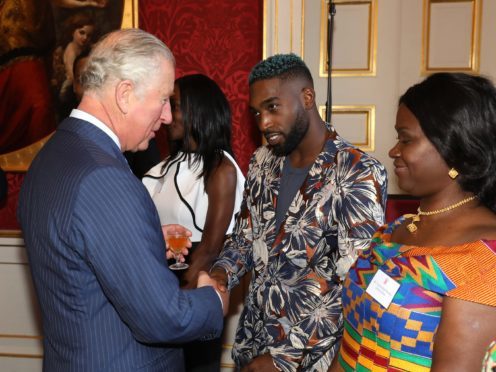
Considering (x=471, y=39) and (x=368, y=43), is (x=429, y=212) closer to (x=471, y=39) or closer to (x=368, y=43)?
(x=368, y=43)

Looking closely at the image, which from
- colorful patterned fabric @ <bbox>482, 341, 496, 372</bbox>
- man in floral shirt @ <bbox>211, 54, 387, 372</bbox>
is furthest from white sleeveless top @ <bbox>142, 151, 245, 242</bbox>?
colorful patterned fabric @ <bbox>482, 341, 496, 372</bbox>

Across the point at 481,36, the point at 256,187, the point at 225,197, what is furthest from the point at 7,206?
the point at 481,36

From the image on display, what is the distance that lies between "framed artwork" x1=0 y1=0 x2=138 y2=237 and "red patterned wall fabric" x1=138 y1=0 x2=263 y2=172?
0.29 meters

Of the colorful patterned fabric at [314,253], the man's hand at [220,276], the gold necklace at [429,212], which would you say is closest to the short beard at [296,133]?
the colorful patterned fabric at [314,253]

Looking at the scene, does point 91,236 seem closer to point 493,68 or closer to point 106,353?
point 106,353

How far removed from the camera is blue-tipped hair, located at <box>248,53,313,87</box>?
7.23ft

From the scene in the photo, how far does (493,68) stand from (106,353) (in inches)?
131

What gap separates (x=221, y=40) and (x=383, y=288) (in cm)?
291

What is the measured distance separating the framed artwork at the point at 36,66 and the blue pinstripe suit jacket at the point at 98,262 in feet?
9.15

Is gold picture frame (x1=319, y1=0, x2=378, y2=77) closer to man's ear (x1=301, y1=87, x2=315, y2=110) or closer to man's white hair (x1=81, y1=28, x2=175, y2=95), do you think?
man's ear (x1=301, y1=87, x2=315, y2=110)

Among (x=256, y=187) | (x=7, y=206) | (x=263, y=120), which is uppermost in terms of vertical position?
(x=263, y=120)

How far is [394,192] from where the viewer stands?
3938 mm

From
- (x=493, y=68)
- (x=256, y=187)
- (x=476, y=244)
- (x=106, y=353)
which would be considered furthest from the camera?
(x=493, y=68)

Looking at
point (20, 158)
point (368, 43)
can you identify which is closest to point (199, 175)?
point (368, 43)
